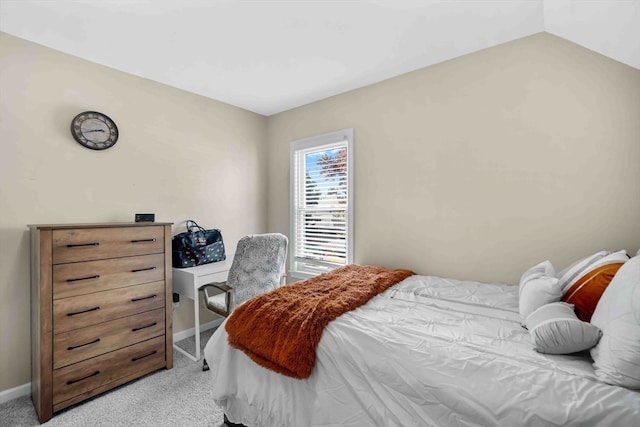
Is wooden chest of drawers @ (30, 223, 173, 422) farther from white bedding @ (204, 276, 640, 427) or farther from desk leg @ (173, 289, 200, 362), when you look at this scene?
white bedding @ (204, 276, 640, 427)

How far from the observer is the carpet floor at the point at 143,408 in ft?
6.30

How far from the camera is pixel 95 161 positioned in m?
2.57

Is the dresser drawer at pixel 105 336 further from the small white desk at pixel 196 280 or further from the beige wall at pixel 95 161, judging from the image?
the beige wall at pixel 95 161

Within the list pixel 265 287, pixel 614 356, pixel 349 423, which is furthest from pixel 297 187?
pixel 614 356

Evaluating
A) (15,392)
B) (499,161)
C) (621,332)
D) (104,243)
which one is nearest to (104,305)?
(104,243)

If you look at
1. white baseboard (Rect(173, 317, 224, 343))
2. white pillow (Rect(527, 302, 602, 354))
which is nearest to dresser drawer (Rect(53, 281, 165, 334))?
white baseboard (Rect(173, 317, 224, 343))

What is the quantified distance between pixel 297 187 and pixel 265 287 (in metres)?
1.52

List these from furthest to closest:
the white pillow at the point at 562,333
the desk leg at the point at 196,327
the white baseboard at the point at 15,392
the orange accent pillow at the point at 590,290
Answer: the desk leg at the point at 196,327 < the white baseboard at the point at 15,392 < the orange accent pillow at the point at 590,290 < the white pillow at the point at 562,333

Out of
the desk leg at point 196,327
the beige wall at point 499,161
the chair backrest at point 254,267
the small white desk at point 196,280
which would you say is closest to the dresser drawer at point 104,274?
the small white desk at point 196,280

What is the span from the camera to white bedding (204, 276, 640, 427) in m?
0.99

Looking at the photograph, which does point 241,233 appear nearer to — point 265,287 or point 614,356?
point 265,287

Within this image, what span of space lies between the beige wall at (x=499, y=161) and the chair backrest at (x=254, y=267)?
102 cm

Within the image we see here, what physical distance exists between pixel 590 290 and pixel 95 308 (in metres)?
3.03

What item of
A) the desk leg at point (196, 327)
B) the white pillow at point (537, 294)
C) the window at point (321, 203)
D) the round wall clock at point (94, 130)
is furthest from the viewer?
the window at point (321, 203)
